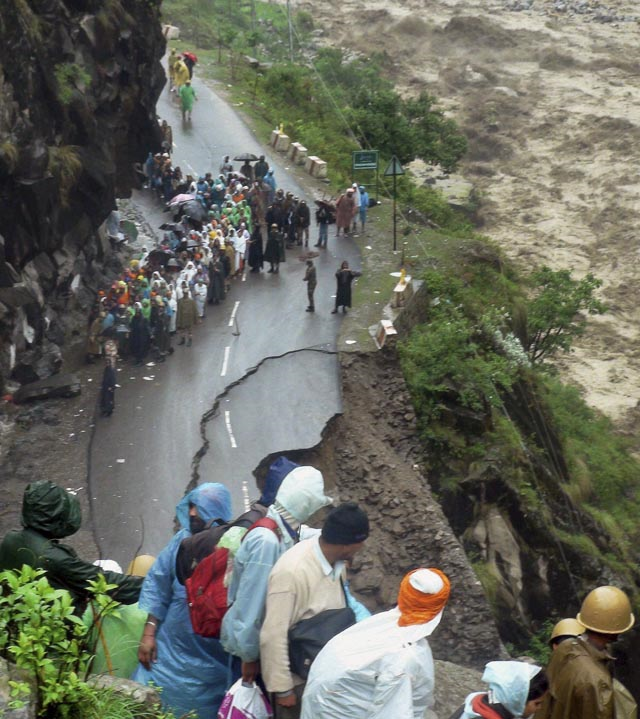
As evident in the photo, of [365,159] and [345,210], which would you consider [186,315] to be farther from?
[365,159]

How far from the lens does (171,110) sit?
38906 mm

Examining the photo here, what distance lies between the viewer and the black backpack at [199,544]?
17.7 feet

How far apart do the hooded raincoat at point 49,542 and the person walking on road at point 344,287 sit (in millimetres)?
18057

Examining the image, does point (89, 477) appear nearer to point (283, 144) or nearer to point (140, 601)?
point (140, 601)

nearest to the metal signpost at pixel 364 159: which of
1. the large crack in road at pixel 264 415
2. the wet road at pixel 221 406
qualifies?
the wet road at pixel 221 406

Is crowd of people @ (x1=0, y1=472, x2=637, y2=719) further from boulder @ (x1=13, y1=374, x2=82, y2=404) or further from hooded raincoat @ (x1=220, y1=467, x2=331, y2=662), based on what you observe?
boulder @ (x1=13, y1=374, x2=82, y2=404)

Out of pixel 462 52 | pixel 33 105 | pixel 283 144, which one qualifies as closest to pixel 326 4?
pixel 462 52

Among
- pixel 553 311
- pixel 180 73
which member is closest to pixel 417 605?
pixel 553 311

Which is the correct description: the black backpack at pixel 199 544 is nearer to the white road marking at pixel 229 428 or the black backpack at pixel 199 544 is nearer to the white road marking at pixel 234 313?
the white road marking at pixel 229 428

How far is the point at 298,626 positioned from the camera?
5.00 meters

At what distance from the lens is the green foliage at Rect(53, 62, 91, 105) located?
2166cm

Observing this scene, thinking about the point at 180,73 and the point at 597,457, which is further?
the point at 180,73

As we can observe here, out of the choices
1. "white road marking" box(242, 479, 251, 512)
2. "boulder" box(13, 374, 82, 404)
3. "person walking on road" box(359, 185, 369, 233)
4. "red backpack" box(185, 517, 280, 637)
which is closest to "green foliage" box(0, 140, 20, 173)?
"boulder" box(13, 374, 82, 404)

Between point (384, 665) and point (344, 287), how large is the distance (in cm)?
1891
